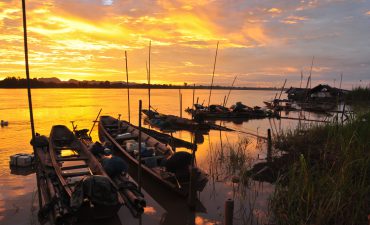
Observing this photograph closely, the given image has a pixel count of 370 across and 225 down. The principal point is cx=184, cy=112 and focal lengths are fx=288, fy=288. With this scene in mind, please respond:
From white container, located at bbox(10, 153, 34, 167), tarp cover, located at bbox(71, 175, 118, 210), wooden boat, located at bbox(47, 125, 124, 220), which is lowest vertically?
white container, located at bbox(10, 153, 34, 167)

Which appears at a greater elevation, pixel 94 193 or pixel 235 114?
pixel 94 193

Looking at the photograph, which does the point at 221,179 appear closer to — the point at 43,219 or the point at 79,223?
the point at 79,223

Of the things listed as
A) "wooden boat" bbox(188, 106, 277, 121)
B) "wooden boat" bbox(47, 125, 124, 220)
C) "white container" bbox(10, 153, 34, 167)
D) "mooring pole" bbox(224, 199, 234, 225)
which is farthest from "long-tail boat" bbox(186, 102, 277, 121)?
"mooring pole" bbox(224, 199, 234, 225)

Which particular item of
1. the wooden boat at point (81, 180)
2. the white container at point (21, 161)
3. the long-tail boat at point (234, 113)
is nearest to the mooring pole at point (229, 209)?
the wooden boat at point (81, 180)

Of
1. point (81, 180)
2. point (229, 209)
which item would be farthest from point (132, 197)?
point (229, 209)

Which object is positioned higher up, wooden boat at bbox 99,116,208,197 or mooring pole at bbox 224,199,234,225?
mooring pole at bbox 224,199,234,225

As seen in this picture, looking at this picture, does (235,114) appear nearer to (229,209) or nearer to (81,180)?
(81,180)

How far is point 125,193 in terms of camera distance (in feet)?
29.8

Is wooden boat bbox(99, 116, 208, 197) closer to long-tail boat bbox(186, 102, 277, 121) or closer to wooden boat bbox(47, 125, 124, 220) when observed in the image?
wooden boat bbox(47, 125, 124, 220)

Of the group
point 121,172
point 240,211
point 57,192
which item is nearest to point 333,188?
point 240,211

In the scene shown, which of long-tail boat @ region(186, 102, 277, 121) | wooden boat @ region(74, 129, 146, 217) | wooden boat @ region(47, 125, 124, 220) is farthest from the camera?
long-tail boat @ region(186, 102, 277, 121)

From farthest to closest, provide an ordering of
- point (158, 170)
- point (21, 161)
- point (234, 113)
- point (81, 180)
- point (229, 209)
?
1. point (234, 113)
2. point (21, 161)
3. point (158, 170)
4. point (81, 180)
5. point (229, 209)

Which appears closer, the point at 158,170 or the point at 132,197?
the point at 132,197

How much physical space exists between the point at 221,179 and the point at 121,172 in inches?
155
